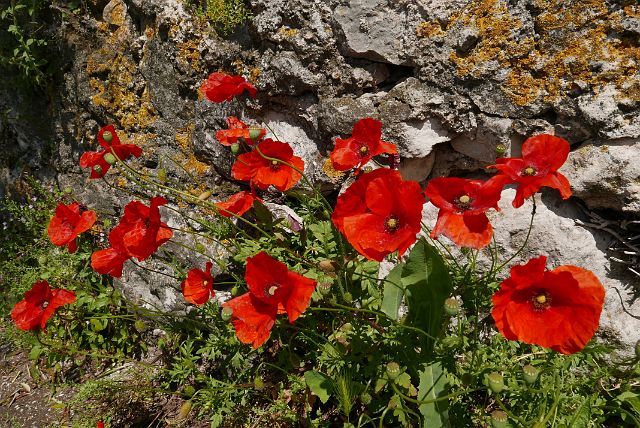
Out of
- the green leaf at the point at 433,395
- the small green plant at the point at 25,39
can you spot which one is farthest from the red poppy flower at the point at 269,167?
the small green plant at the point at 25,39

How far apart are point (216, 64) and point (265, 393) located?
6.86ft

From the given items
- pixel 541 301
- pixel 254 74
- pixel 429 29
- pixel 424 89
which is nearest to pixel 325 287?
pixel 541 301

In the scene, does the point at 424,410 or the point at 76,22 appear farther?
the point at 76,22

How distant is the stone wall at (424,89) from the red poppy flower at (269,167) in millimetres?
494

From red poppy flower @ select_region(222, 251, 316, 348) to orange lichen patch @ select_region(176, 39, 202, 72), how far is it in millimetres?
1835

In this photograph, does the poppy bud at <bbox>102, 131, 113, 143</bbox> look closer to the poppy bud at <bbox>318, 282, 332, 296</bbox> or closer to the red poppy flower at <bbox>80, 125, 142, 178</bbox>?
the red poppy flower at <bbox>80, 125, 142, 178</bbox>

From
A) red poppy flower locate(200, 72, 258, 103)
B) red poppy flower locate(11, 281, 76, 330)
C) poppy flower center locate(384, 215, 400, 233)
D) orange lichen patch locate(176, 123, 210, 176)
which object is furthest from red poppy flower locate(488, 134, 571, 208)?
red poppy flower locate(11, 281, 76, 330)

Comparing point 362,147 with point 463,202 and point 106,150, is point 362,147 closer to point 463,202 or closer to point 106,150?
point 463,202

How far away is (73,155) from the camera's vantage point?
3846mm

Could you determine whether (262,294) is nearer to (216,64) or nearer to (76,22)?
(216,64)

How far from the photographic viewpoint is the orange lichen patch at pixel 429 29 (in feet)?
7.89

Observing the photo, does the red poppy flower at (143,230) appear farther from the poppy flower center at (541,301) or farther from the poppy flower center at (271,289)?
the poppy flower center at (541,301)

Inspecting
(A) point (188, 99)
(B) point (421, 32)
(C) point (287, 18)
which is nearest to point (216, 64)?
(A) point (188, 99)

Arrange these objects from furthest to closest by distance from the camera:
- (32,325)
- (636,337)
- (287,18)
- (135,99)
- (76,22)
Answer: (76,22) < (135,99) < (287,18) < (32,325) < (636,337)
